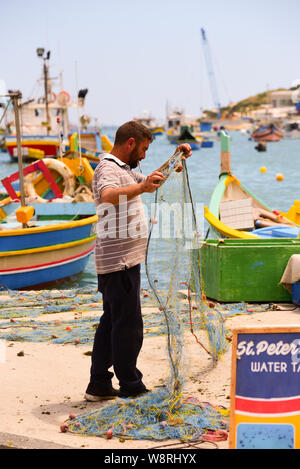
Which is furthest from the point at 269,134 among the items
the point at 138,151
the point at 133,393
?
the point at 133,393

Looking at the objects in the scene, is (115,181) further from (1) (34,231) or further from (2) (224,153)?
(2) (224,153)

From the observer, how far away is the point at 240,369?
310 centimetres

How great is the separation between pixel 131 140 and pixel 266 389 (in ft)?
6.06

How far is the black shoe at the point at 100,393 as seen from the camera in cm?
446

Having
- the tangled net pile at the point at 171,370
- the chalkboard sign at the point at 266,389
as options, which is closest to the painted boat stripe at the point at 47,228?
the tangled net pile at the point at 171,370

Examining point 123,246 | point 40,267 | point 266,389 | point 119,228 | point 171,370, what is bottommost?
point 40,267

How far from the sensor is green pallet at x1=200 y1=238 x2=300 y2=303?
7.30 m

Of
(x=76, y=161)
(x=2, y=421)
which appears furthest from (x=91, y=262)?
(x=2, y=421)

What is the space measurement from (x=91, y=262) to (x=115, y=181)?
1236 cm

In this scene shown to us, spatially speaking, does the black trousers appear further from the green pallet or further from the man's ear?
the green pallet

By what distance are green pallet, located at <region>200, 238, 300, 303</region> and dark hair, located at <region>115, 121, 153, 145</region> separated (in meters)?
3.31

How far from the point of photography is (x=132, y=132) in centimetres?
414

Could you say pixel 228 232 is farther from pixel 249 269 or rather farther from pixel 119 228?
pixel 119 228

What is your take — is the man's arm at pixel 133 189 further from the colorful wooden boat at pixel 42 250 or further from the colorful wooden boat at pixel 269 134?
the colorful wooden boat at pixel 269 134
